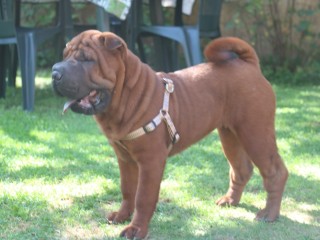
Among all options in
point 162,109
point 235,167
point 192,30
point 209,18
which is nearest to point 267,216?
point 235,167

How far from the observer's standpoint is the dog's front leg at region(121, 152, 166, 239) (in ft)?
10.3

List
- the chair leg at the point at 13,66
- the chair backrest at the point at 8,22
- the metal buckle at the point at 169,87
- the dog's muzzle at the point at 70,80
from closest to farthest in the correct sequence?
the dog's muzzle at the point at 70,80 → the metal buckle at the point at 169,87 → the chair backrest at the point at 8,22 → the chair leg at the point at 13,66

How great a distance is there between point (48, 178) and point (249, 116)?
151cm

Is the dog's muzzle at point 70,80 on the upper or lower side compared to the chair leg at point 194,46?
upper

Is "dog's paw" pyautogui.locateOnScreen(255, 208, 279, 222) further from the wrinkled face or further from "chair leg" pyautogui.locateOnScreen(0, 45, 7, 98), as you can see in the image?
"chair leg" pyautogui.locateOnScreen(0, 45, 7, 98)

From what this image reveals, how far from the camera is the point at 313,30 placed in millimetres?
9422

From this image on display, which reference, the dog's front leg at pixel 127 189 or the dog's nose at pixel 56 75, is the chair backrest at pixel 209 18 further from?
the dog's nose at pixel 56 75

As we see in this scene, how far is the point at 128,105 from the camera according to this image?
10.3 ft

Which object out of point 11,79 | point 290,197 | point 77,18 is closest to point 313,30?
point 77,18

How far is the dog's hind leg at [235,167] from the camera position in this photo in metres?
3.78

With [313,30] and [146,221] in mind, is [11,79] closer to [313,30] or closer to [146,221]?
[313,30]

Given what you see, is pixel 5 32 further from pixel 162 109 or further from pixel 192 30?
pixel 162 109

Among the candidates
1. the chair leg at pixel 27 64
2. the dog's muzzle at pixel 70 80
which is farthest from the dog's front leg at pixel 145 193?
the chair leg at pixel 27 64

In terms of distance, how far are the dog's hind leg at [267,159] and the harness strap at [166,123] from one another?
44 cm
